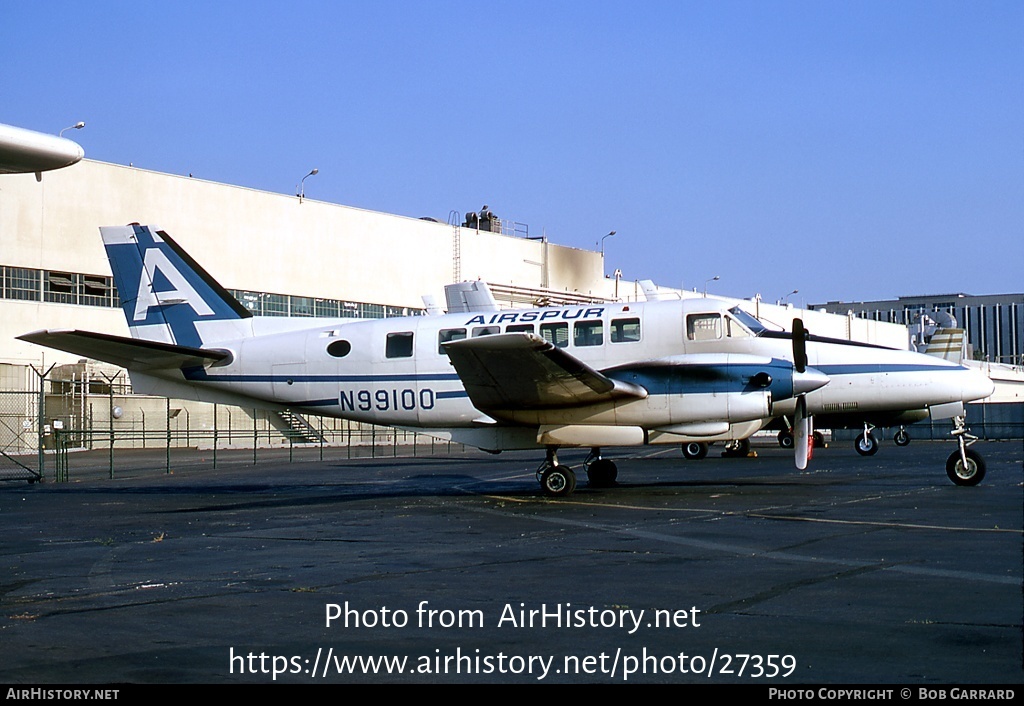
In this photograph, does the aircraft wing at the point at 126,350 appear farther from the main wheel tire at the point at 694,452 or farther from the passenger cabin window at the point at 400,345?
the main wheel tire at the point at 694,452

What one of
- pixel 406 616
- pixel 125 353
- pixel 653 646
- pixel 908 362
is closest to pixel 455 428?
pixel 125 353

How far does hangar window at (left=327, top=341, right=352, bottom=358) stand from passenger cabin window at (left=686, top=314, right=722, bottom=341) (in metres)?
6.94

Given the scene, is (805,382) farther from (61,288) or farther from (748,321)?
(61,288)

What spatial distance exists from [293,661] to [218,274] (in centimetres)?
5382

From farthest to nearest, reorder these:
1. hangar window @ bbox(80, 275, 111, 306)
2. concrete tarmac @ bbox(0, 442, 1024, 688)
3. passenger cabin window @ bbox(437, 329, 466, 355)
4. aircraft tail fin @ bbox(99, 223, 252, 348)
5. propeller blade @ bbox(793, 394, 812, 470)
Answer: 1. hangar window @ bbox(80, 275, 111, 306)
2. aircraft tail fin @ bbox(99, 223, 252, 348)
3. passenger cabin window @ bbox(437, 329, 466, 355)
4. propeller blade @ bbox(793, 394, 812, 470)
5. concrete tarmac @ bbox(0, 442, 1024, 688)

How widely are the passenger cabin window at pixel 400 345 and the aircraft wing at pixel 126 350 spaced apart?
3670 mm

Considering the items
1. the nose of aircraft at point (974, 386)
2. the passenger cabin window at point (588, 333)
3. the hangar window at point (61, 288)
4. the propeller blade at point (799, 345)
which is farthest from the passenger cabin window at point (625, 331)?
the hangar window at point (61, 288)

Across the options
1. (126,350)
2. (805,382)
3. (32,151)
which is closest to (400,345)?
(126,350)

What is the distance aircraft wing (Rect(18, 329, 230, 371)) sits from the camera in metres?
19.8

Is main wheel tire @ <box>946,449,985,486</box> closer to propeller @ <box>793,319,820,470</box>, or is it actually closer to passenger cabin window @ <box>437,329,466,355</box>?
propeller @ <box>793,319,820,470</box>

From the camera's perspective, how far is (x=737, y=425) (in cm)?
2020

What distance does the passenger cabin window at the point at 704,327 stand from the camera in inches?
779

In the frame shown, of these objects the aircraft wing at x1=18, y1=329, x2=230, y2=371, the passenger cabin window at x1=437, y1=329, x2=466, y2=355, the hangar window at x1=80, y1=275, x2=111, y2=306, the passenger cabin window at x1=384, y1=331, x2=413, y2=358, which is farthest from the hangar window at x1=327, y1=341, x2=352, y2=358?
the hangar window at x1=80, y1=275, x2=111, y2=306

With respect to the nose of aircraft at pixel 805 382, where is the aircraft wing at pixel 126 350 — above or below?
above
